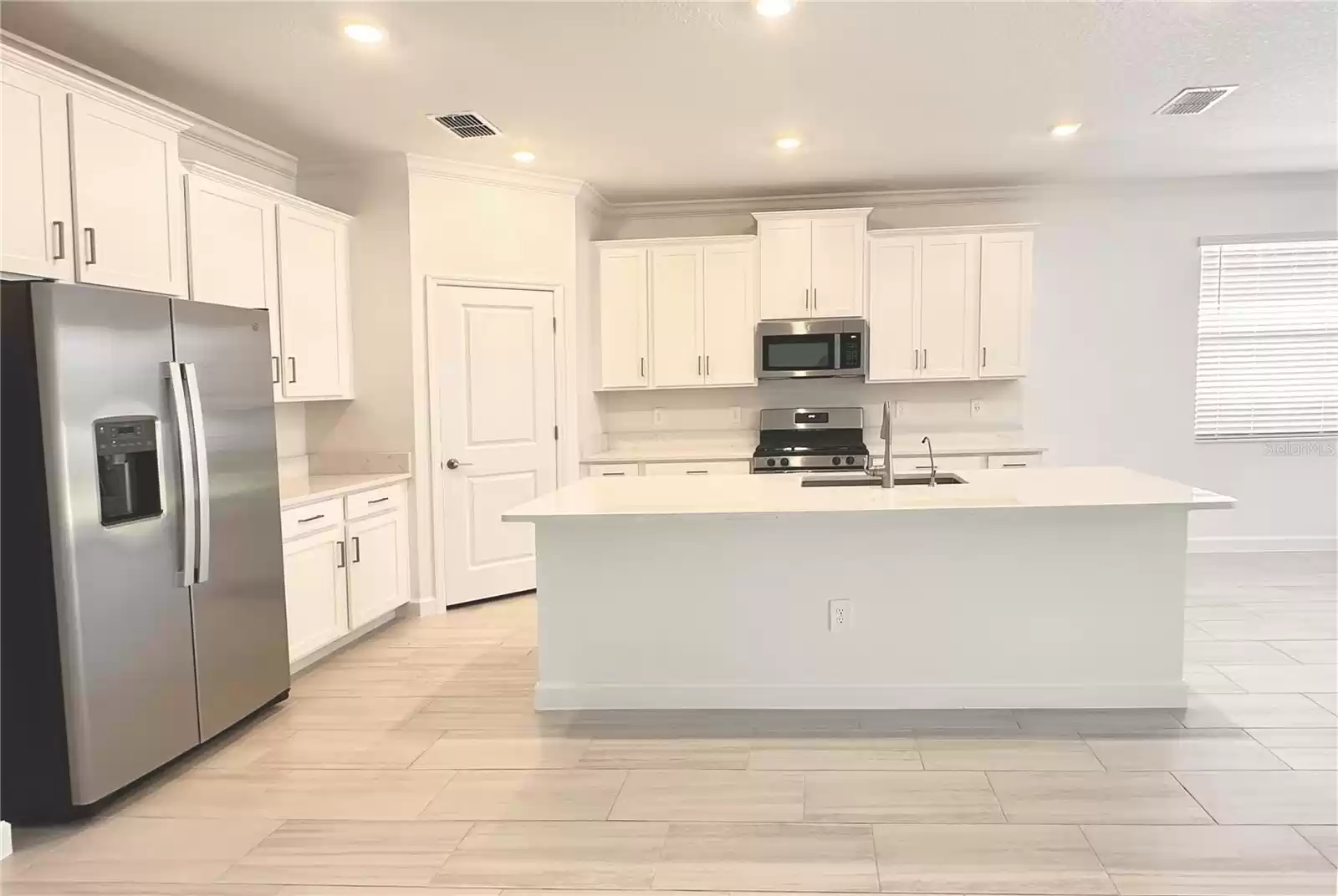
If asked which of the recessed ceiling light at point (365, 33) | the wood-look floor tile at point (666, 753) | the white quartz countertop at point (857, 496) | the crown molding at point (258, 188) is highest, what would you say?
the recessed ceiling light at point (365, 33)

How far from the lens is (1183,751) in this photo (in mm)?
2912

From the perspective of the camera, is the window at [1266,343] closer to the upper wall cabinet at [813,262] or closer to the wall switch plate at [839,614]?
the upper wall cabinet at [813,262]

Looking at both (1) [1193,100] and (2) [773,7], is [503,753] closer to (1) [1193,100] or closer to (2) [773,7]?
(2) [773,7]

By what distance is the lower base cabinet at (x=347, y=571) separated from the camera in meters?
3.88

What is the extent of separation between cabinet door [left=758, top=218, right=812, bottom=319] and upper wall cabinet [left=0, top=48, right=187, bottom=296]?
3.46m

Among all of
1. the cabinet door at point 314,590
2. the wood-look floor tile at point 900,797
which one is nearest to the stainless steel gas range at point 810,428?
the cabinet door at point 314,590

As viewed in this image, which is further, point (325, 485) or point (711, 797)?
point (325, 485)

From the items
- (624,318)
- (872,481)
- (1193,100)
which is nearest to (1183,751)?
(872,481)

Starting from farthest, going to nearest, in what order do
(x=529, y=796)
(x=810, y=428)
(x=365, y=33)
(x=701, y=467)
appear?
1. (x=810, y=428)
2. (x=701, y=467)
3. (x=365, y=33)
4. (x=529, y=796)

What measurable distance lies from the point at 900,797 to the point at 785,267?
383 centimetres

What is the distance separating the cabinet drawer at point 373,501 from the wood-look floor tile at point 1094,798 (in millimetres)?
3105

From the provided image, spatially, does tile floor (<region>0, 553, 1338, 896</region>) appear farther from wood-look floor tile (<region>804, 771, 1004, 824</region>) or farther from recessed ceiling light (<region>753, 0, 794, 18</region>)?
recessed ceiling light (<region>753, 0, 794, 18</region>)

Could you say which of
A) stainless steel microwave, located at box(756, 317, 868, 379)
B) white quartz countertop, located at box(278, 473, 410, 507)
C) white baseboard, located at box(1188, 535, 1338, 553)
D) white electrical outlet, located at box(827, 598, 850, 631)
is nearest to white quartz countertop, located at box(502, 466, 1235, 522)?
white electrical outlet, located at box(827, 598, 850, 631)

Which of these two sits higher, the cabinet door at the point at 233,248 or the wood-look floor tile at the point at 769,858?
the cabinet door at the point at 233,248
